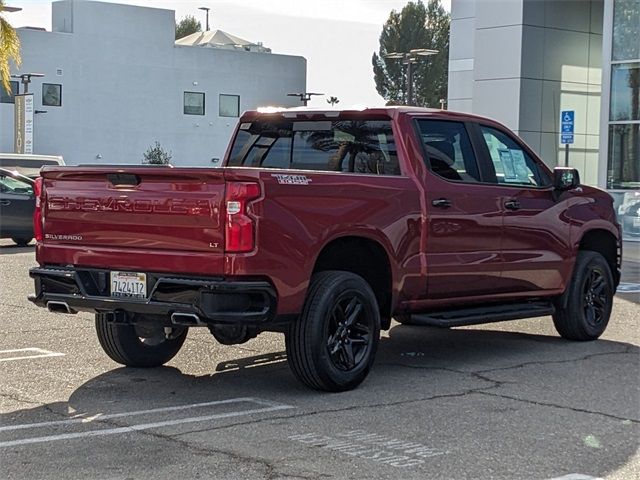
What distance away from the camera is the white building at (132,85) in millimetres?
56875

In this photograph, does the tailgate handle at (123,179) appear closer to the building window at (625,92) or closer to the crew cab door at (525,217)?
the crew cab door at (525,217)

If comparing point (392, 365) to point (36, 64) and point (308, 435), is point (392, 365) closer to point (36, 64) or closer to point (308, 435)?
point (308, 435)

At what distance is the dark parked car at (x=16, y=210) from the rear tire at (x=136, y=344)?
43.8ft

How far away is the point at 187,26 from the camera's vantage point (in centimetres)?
10631

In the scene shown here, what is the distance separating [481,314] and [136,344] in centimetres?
268

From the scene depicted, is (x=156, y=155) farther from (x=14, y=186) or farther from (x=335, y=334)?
(x=335, y=334)

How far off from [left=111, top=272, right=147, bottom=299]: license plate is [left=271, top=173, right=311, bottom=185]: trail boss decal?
3.53 ft

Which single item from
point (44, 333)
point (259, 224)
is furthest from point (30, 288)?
point (259, 224)

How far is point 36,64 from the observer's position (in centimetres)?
5616

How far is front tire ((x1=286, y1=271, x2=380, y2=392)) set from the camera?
7.38 m

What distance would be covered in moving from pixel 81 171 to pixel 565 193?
4.38 metres

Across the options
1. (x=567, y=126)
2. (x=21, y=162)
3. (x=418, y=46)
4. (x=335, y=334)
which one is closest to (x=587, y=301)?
(x=335, y=334)

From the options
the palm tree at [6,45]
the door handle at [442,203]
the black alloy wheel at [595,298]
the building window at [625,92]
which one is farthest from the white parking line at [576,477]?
the palm tree at [6,45]

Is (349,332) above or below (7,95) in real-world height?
below
